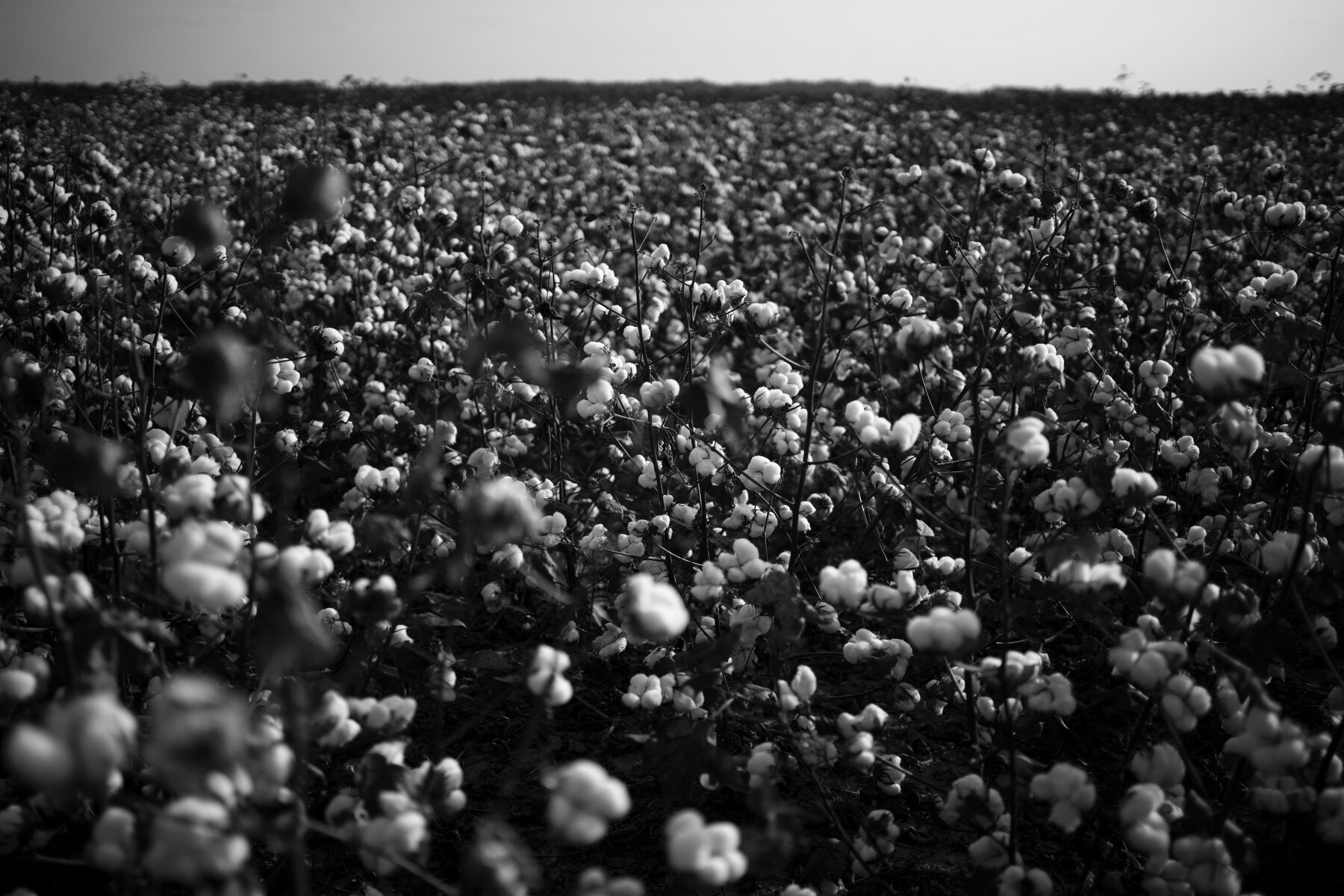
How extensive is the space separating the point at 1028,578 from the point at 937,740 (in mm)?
599

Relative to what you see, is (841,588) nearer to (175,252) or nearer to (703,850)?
(703,850)

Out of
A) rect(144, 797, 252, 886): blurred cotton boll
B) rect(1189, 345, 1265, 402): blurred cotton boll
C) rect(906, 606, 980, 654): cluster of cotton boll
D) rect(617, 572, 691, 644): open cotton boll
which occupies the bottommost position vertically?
rect(144, 797, 252, 886): blurred cotton boll

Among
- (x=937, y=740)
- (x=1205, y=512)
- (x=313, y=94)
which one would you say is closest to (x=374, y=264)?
(x=937, y=740)

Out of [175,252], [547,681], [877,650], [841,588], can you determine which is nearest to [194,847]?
[547,681]

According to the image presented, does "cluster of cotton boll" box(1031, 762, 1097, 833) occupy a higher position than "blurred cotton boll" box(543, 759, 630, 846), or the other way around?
"cluster of cotton boll" box(1031, 762, 1097, 833)

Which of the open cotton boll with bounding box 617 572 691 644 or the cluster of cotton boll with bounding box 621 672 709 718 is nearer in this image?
the open cotton boll with bounding box 617 572 691 644

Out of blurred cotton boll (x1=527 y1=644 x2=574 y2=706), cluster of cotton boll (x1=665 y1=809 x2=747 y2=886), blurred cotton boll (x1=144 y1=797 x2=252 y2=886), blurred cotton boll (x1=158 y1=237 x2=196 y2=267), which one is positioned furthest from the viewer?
blurred cotton boll (x1=158 y1=237 x2=196 y2=267)

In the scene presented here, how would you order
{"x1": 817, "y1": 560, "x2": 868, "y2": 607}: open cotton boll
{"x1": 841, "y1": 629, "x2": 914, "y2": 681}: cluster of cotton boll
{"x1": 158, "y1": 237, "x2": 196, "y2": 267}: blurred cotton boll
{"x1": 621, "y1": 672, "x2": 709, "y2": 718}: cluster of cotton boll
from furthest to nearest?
{"x1": 158, "y1": 237, "x2": 196, "y2": 267}: blurred cotton boll → {"x1": 841, "y1": 629, "x2": 914, "y2": 681}: cluster of cotton boll → {"x1": 621, "y1": 672, "x2": 709, "y2": 718}: cluster of cotton boll → {"x1": 817, "y1": 560, "x2": 868, "y2": 607}: open cotton boll

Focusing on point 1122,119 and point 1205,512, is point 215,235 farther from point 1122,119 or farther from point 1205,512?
point 1122,119

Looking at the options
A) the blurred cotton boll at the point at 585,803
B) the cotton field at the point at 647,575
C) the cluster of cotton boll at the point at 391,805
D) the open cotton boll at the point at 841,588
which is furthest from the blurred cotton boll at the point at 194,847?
the open cotton boll at the point at 841,588

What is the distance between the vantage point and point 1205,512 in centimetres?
280

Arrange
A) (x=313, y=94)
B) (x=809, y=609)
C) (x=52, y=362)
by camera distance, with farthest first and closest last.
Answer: (x=313, y=94)
(x=52, y=362)
(x=809, y=609)

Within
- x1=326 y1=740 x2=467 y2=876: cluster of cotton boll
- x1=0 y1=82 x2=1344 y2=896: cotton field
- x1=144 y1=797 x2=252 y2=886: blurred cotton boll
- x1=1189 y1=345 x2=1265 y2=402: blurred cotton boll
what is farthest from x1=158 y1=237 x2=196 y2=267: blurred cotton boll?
x1=1189 y1=345 x2=1265 y2=402: blurred cotton boll

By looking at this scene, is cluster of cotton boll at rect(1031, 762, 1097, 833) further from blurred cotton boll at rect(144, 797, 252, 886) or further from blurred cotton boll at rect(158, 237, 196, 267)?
blurred cotton boll at rect(158, 237, 196, 267)
